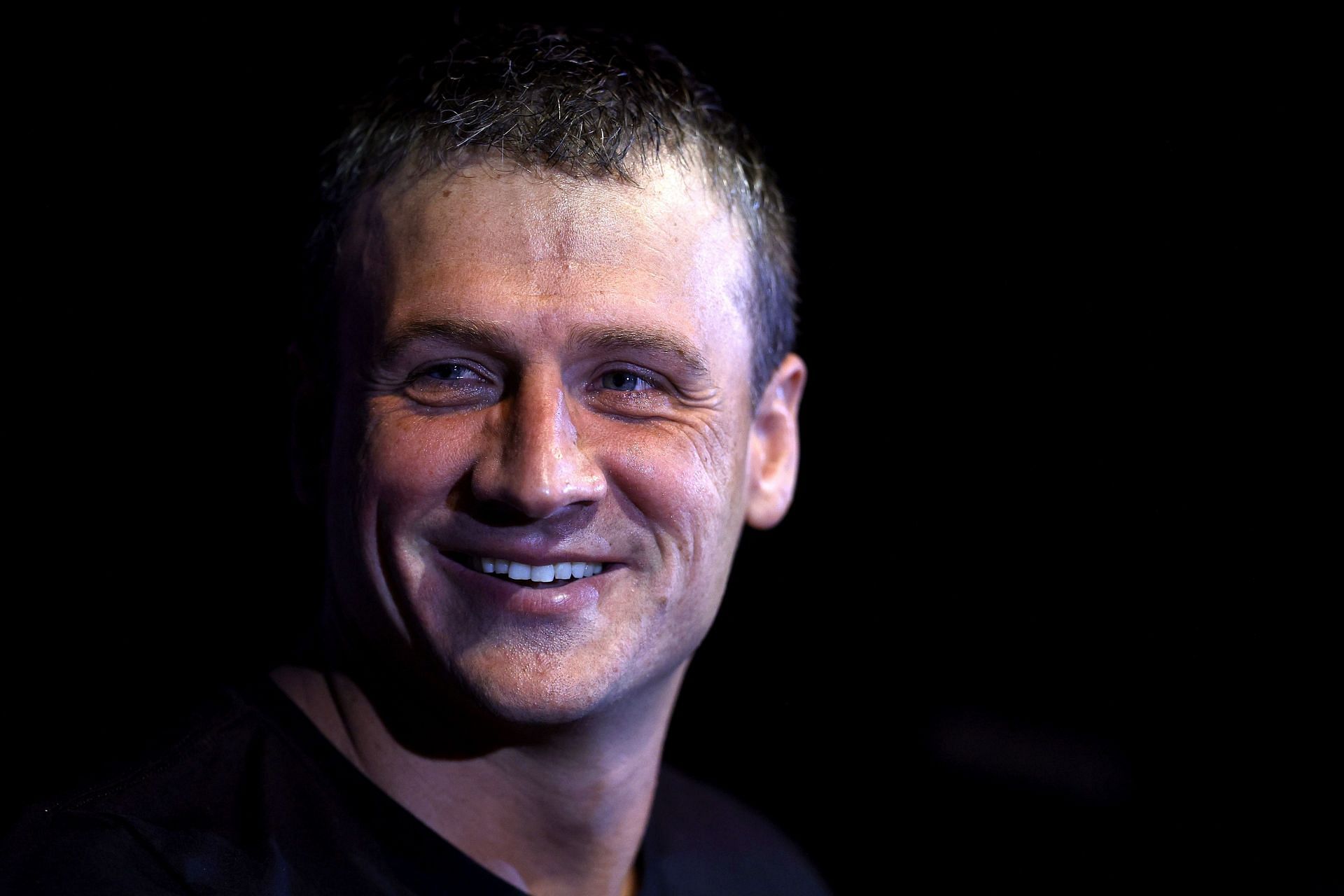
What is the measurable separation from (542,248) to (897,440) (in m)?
1.42

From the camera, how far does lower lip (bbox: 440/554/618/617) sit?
1641 mm

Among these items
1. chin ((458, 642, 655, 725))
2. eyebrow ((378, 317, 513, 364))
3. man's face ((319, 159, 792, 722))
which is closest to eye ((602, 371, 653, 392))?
man's face ((319, 159, 792, 722))

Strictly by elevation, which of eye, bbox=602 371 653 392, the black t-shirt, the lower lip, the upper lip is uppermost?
eye, bbox=602 371 653 392

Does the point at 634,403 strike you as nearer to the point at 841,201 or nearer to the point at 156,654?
the point at 841,201

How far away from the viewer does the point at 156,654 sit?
2467 mm

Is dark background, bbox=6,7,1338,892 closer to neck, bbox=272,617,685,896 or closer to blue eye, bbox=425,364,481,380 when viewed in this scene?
blue eye, bbox=425,364,481,380

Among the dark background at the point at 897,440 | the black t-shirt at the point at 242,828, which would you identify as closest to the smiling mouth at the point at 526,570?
the black t-shirt at the point at 242,828

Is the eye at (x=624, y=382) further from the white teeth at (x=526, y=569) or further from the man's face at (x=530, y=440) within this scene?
the white teeth at (x=526, y=569)

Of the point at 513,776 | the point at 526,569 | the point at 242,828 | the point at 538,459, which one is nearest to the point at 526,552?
the point at 526,569

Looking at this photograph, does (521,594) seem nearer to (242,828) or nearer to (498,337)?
(498,337)

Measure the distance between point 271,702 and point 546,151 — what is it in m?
0.90

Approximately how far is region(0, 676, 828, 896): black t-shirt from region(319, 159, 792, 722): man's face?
0.21 meters

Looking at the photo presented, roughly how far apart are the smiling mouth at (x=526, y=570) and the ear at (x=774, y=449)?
444 millimetres

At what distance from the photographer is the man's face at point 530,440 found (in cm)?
162
